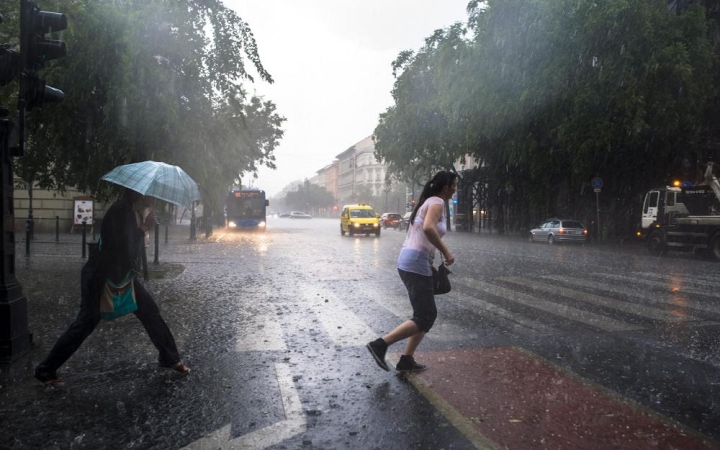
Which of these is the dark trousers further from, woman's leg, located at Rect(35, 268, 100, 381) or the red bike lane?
the red bike lane

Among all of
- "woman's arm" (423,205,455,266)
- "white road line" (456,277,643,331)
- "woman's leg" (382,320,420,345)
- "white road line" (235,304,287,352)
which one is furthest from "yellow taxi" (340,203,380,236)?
"woman's arm" (423,205,455,266)

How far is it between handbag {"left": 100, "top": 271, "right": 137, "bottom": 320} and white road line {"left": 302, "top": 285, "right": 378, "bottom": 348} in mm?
2306

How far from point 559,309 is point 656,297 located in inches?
98.3

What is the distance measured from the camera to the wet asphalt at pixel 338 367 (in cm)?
367

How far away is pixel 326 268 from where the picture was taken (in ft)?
45.5

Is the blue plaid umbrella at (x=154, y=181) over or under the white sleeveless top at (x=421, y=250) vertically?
over

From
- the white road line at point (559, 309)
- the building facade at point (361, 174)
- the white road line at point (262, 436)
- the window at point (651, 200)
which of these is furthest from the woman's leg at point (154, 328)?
the building facade at point (361, 174)

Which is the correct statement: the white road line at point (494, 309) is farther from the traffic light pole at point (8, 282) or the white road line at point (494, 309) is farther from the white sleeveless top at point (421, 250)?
the traffic light pole at point (8, 282)

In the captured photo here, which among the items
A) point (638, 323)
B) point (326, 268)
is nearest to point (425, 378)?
point (638, 323)

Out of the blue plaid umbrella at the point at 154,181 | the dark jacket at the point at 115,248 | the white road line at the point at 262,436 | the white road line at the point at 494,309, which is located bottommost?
the white road line at the point at 262,436

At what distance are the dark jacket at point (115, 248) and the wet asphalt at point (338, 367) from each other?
0.96m

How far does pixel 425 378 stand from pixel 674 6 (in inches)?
1224

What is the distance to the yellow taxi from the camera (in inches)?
1280

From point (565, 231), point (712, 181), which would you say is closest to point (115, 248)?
point (712, 181)
